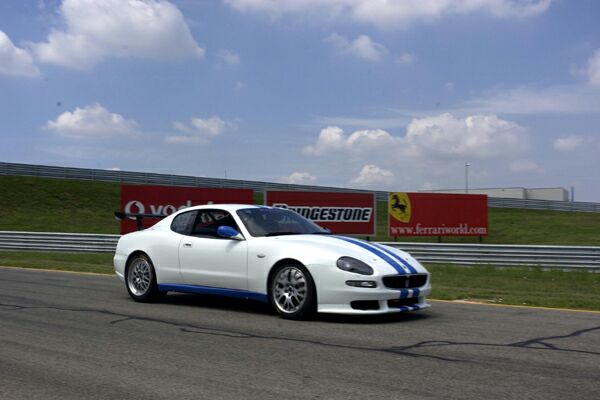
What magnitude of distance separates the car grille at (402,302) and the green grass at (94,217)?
22.0 metres

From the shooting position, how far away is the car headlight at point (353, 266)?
7930mm

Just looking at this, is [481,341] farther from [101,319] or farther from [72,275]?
[72,275]

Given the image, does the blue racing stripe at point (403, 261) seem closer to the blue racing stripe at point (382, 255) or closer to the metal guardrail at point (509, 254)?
the blue racing stripe at point (382, 255)

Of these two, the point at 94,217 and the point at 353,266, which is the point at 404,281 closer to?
the point at 353,266

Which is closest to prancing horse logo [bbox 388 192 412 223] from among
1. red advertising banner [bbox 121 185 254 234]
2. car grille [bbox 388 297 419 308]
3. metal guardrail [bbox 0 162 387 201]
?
red advertising banner [bbox 121 185 254 234]

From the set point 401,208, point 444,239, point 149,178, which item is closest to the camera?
point 401,208

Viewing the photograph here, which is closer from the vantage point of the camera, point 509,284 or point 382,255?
point 382,255

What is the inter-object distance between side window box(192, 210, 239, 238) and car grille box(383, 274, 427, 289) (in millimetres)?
2283

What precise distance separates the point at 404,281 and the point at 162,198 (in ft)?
61.2

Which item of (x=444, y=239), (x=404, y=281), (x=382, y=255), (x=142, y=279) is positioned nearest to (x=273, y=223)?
(x=382, y=255)

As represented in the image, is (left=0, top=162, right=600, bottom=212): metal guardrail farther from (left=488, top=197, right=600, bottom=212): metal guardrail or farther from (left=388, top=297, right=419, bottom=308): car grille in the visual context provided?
(left=388, top=297, right=419, bottom=308): car grille

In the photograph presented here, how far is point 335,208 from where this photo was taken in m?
26.8

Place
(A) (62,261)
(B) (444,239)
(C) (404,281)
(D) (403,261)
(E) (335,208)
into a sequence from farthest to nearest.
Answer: (B) (444,239), (E) (335,208), (A) (62,261), (D) (403,261), (C) (404,281)

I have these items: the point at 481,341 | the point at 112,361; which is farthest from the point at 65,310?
the point at 481,341
